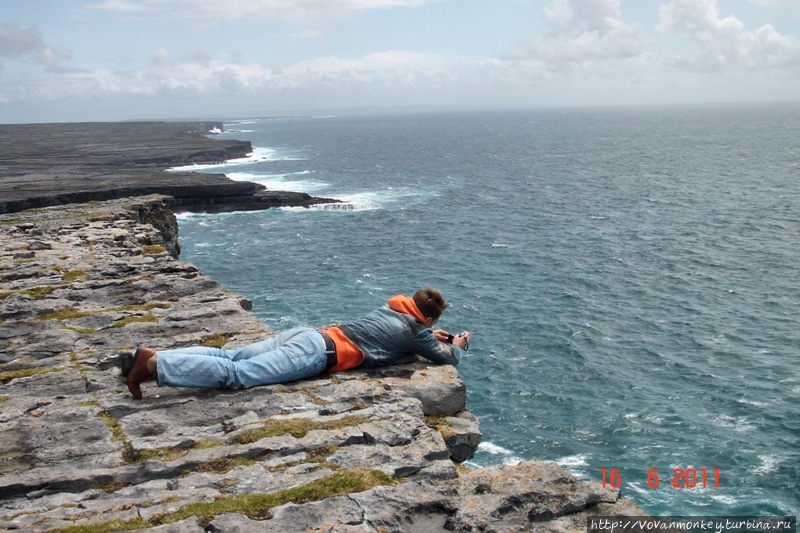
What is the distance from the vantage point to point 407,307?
9.59 meters

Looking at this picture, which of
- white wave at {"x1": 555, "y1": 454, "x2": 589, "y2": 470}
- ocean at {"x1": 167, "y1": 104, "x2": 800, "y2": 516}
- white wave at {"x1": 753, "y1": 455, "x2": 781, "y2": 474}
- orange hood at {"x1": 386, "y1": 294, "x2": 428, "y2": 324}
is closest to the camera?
orange hood at {"x1": 386, "y1": 294, "x2": 428, "y2": 324}

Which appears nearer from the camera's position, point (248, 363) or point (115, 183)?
point (248, 363)

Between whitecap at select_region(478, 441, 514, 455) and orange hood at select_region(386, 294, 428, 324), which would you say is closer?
orange hood at select_region(386, 294, 428, 324)

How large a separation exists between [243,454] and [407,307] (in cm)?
328

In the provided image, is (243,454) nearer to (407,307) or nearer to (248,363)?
(248,363)

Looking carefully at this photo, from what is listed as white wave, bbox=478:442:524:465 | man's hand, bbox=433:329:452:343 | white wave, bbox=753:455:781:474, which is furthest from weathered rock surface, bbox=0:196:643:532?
white wave, bbox=753:455:781:474

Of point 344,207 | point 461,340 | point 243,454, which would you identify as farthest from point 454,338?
point 344,207

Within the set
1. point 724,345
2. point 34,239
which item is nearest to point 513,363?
point 724,345

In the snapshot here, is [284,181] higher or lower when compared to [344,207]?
higher

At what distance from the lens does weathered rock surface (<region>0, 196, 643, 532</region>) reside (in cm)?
632

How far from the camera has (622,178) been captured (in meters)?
99.6

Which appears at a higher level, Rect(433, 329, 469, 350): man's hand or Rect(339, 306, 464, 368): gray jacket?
Rect(339, 306, 464, 368): gray jacket

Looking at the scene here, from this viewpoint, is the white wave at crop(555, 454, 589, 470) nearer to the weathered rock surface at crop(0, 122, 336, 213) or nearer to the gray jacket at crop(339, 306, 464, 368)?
the gray jacket at crop(339, 306, 464, 368)

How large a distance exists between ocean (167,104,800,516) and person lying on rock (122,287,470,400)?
797cm
